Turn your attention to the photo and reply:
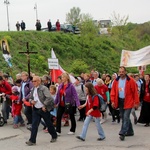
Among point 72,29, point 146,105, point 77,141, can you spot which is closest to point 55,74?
point 146,105

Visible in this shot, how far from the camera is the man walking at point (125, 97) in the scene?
29.2ft

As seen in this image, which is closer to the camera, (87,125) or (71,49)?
(87,125)

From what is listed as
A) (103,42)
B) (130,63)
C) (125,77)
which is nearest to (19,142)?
(125,77)

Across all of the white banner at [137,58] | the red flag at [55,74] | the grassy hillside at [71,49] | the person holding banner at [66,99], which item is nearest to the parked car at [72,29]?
the grassy hillside at [71,49]

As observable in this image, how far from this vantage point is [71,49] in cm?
3928

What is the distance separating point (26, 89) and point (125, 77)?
10.2ft

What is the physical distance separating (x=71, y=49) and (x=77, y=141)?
3057 cm

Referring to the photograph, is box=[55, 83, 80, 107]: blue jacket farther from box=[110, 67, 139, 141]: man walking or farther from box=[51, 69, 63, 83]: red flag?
box=[51, 69, 63, 83]: red flag

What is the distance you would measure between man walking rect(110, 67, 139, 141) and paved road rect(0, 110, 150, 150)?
0.43m

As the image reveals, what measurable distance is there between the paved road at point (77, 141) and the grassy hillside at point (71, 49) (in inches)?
693

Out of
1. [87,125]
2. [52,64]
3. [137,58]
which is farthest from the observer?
[52,64]

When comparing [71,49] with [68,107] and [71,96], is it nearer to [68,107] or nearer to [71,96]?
[71,96]

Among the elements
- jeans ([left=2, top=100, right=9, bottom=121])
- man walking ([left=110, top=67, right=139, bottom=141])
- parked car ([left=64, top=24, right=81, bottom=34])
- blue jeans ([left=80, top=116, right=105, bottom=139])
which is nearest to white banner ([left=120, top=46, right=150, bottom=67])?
man walking ([left=110, top=67, right=139, bottom=141])

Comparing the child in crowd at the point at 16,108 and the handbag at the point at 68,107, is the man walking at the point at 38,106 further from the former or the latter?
the child in crowd at the point at 16,108
